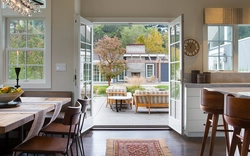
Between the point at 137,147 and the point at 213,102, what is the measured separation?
153 cm

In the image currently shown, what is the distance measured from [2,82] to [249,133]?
394 centimetres

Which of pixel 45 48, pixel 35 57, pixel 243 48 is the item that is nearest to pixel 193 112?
pixel 243 48

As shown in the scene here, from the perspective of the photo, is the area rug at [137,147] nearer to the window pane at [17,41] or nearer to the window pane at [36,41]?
the window pane at [36,41]

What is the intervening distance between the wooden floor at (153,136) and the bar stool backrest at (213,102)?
111 cm

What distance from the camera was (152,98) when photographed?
648 centimetres

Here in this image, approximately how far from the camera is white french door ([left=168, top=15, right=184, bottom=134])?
3.79 meters

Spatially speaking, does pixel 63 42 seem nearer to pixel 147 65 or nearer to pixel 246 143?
pixel 246 143

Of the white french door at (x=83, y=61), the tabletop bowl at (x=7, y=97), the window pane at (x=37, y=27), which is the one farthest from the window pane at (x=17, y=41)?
the tabletop bowl at (x=7, y=97)

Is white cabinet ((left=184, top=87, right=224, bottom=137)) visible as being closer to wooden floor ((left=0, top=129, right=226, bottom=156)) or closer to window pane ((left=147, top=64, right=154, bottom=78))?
wooden floor ((left=0, top=129, right=226, bottom=156))

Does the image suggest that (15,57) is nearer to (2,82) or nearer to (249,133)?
(2,82)

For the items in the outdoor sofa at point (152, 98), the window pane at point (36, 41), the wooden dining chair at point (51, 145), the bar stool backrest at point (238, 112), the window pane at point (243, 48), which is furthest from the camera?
the outdoor sofa at point (152, 98)

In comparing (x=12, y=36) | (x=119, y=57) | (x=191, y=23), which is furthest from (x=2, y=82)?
(x=119, y=57)

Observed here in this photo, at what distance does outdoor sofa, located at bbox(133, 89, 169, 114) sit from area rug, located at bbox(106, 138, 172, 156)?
285cm

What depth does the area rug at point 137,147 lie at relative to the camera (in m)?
3.04
